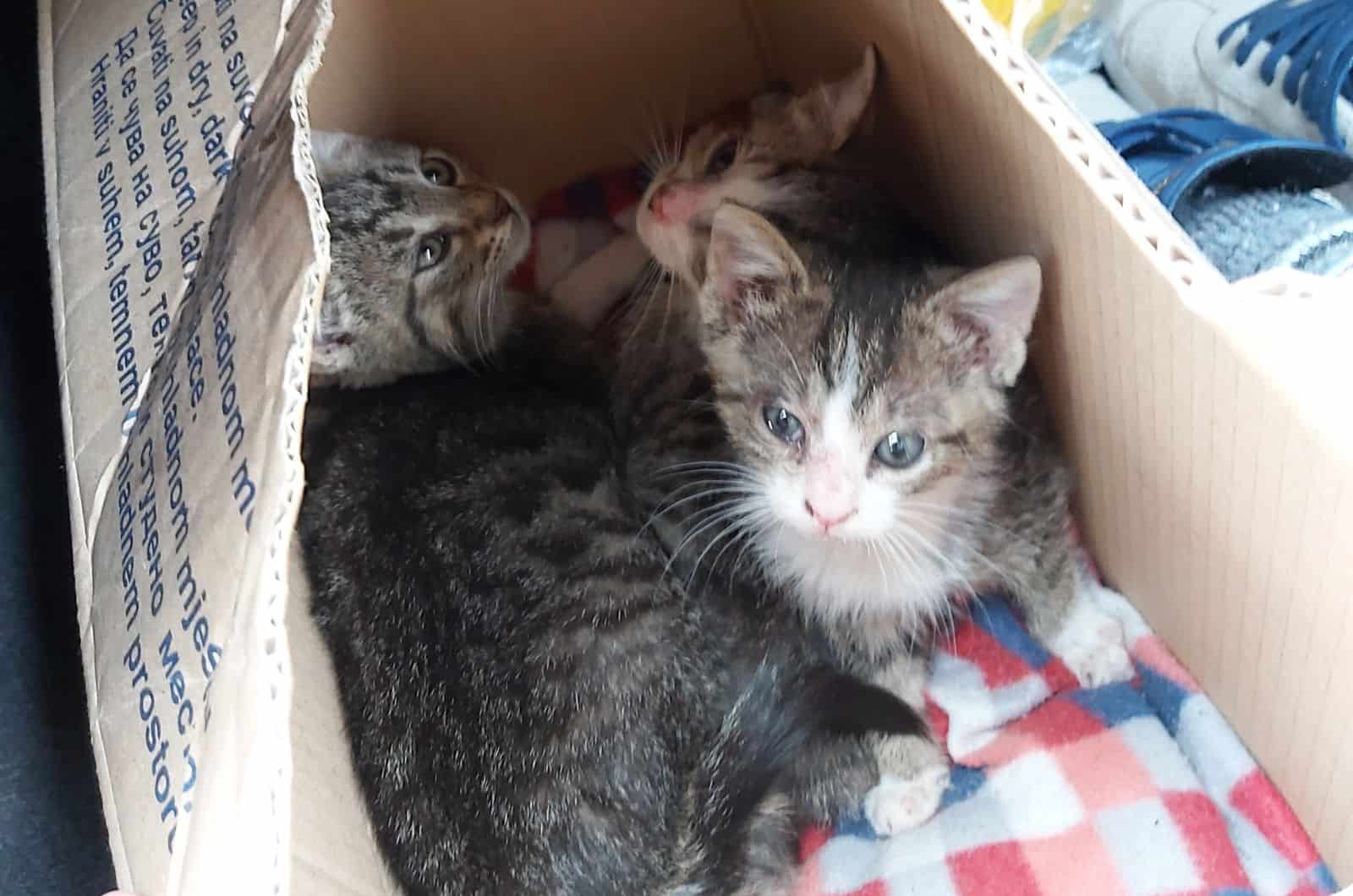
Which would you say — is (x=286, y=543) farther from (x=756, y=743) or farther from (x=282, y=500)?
(x=756, y=743)

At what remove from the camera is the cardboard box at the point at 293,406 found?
0.68m

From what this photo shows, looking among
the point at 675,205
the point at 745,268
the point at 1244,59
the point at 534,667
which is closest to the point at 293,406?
the point at 534,667

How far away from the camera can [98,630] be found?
851 millimetres

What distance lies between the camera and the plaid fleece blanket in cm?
116

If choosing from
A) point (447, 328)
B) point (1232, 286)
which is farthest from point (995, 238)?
point (447, 328)

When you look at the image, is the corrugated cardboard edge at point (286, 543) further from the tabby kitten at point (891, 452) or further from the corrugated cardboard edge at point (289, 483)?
the tabby kitten at point (891, 452)

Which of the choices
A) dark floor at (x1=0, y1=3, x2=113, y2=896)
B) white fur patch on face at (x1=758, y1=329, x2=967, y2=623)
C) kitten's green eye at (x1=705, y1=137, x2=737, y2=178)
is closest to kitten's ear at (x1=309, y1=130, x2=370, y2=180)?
dark floor at (x1=0, y1=3, x2=113, y2=896)

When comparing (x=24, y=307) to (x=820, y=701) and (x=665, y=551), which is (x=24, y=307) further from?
(x=820, y=701)

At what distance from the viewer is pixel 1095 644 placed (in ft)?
4.25

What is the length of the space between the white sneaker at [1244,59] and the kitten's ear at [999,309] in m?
0.53

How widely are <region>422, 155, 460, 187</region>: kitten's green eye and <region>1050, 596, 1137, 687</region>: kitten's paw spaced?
3.11ft

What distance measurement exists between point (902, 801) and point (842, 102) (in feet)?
2.58

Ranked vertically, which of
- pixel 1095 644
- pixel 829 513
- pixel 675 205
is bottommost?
pixel 1095 644

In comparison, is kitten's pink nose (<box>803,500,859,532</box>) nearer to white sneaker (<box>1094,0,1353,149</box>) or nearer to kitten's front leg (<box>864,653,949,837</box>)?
kitten's front leg (<box>864,653,949,837</box>)
